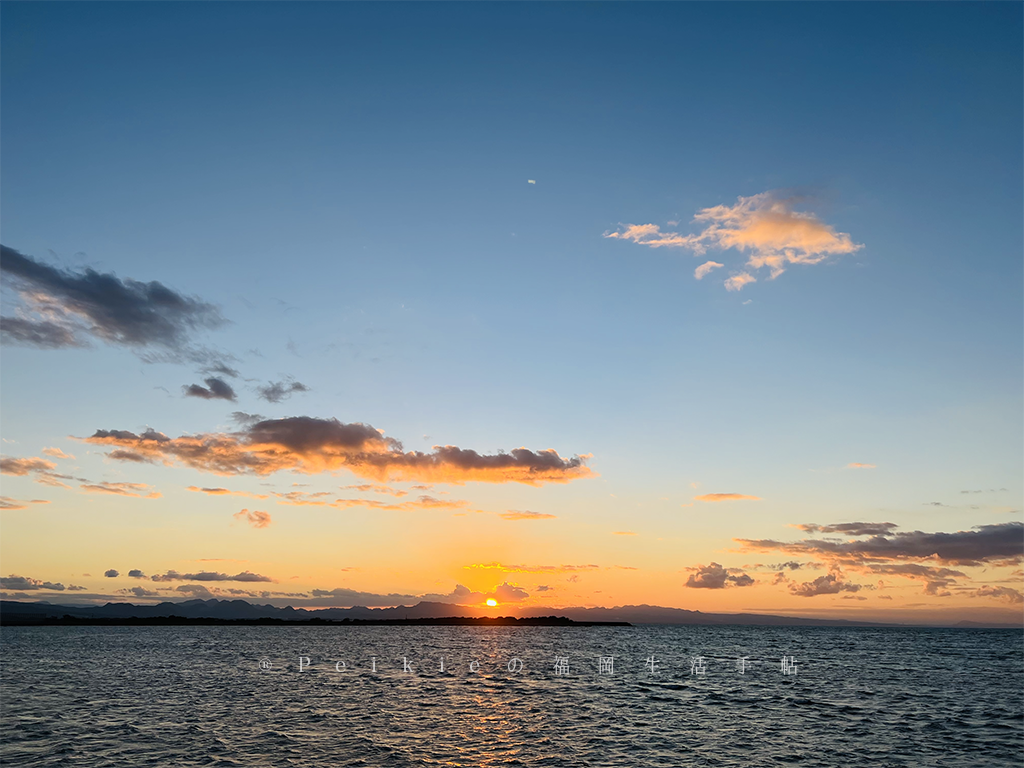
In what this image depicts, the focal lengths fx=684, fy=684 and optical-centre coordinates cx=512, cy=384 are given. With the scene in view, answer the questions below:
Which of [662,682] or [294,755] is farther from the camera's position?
[662,682]

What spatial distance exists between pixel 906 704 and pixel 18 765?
7067 cm

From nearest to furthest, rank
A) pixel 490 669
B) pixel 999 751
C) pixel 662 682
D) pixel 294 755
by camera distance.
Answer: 1. pixel 294 755
2. pixel 999 751
3. pixel 662 682
4. pixel 490 669

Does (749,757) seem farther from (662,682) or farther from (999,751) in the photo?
(662,682)

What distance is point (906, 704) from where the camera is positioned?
64.9 metres

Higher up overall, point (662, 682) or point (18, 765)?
point (18, 765)

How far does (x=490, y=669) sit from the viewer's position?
325 ft

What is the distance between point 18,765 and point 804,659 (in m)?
126

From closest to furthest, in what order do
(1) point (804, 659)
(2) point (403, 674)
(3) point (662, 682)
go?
(3) point (662, 682)
(2) point (403, 674)
(1) point (804, 659)

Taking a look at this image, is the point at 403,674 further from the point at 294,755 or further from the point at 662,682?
the point at 294,755

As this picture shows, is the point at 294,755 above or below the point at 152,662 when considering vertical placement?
above

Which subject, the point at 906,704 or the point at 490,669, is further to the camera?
the point at 490,669

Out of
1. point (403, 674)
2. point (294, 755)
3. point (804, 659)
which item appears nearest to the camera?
point (294, 755)

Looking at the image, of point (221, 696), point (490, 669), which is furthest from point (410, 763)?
point (490, 669)

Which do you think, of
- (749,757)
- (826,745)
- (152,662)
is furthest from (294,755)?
(152,662)
